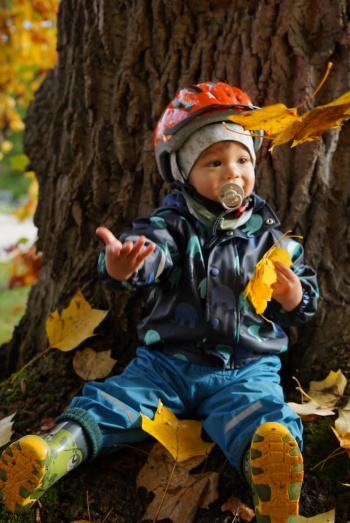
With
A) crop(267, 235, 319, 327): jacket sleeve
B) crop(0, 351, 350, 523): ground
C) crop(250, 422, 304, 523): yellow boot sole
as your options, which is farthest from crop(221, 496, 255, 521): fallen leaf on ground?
crop(267, 235, 319, 327): jacket sleeve

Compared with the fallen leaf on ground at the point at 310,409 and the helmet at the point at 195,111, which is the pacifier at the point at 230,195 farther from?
the fallen leaf on ground at the point at 310,409

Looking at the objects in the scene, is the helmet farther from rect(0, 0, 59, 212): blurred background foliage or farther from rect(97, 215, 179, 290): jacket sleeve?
rect(0, 0, 59, 212): blurred background foliage

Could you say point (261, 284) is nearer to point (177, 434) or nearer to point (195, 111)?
point (177, 434)

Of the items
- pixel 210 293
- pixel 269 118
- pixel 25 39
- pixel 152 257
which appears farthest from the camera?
pixel 25 39

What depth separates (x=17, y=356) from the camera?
264 centimetres

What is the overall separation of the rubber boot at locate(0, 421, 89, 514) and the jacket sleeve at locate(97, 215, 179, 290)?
548 millimetres

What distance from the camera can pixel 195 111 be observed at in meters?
1.91

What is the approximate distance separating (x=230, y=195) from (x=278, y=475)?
0.90 m

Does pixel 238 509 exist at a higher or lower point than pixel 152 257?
lower

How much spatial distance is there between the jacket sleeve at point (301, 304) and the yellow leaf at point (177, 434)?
488mm

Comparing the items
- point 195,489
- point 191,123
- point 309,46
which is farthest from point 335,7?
point 195,489

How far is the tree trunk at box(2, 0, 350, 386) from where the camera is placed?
2.21 metres

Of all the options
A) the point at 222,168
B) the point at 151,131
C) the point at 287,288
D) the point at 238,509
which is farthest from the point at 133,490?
the point at 151,131

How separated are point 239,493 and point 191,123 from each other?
125 cm
